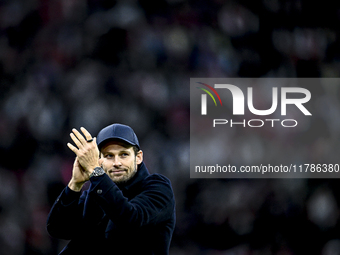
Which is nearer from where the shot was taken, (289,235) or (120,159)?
(120,159)

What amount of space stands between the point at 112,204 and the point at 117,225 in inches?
2.4

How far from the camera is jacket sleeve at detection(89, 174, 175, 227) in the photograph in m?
0.77

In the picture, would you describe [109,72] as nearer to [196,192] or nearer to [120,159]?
[196,192]

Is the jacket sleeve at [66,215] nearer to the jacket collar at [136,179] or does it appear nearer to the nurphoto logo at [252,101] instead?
the jacket collar at [136,179]

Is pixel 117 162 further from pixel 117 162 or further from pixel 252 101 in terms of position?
pixel 252 101

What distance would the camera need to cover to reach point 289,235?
1.69 meters

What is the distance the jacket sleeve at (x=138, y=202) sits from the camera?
769mm

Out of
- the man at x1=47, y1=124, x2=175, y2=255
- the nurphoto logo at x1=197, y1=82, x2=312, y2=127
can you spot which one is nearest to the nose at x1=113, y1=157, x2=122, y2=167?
the man at x1=47, y1=124, x2=175, y2=255

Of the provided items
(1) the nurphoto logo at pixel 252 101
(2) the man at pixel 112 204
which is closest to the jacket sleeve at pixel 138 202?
(2) the man at pixel 112 204

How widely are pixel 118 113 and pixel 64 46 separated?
381 millimetres

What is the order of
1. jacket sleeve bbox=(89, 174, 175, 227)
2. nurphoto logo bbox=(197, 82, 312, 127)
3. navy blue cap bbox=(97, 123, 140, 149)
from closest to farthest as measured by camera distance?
jacket sleeve bbox=(89, 174, 175, 227), navy blue cap bbox=(97, 123, 140, 149), nurphoto logo bbox=(197, 82, 312, 127)

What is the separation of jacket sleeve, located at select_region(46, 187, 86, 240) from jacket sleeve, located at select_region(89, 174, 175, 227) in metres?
0.08

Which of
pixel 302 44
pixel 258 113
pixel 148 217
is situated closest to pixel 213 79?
pixel 258 113

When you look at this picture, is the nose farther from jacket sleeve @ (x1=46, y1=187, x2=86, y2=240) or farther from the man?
jacket sleeve @ (x1=46, y1=187, x2=86, y2=240)
